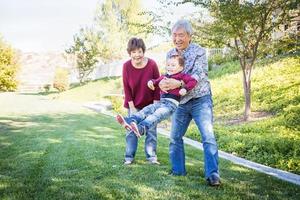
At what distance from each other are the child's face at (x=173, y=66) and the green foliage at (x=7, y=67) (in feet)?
123

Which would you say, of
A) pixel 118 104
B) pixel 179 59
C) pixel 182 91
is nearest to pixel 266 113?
pixel 179 59

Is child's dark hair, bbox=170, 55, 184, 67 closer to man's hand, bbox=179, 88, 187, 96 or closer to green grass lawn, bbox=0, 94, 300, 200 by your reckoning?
man's hand, bbox=179, 88, 187, 96

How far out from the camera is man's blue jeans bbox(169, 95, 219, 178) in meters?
5.04

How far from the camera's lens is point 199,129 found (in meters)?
5.21

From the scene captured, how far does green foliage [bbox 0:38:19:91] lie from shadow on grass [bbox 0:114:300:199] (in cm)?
3378

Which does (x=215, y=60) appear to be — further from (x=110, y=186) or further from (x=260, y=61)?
(x=110, y=186)

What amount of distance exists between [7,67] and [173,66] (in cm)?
3806

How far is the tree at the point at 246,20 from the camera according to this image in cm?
1180

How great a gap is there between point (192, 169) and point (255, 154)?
2.57 m

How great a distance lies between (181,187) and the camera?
4844 mm

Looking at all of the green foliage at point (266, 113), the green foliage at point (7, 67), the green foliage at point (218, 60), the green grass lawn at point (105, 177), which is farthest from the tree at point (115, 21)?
the green grass lawn at point (105, 177)

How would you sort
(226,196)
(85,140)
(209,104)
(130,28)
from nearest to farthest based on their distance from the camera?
Answer: (226,196) < (209,104) < (85,140) < (130,28)

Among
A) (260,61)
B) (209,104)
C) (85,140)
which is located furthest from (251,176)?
(260,61)

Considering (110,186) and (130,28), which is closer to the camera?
(110,186)
